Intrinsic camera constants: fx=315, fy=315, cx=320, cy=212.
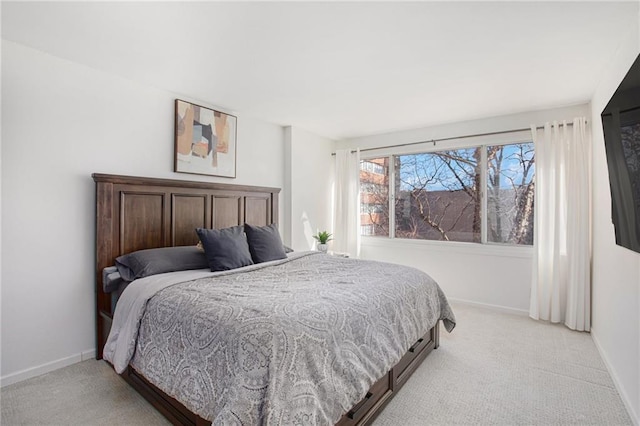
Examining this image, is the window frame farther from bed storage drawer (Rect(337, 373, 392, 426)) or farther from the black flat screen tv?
bed storage drawer (Rect(337, 373, 392, 426))

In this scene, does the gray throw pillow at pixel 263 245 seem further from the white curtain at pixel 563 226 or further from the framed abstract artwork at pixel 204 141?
the white curtain at pixel 563 226

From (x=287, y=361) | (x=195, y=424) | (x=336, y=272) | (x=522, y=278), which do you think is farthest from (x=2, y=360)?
(x=522, y=278)

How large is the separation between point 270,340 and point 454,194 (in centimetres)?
373

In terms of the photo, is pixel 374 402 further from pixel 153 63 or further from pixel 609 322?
pixel 153 63

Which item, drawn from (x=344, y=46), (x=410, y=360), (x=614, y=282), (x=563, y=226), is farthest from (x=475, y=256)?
(x=344, y=46)

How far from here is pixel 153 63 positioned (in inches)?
101

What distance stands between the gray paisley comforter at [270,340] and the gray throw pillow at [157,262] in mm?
Answer: 345

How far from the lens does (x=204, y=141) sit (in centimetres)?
349

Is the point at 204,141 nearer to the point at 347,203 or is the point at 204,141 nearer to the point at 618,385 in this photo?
the point at 347,203

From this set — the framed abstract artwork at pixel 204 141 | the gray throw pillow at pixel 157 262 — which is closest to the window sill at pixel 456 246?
the framed abstract artwork at pixel 204 141

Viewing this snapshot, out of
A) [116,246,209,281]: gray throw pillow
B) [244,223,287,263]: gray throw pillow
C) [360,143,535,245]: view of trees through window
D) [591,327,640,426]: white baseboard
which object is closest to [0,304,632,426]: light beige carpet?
[591,327,640,426]: white baseboard

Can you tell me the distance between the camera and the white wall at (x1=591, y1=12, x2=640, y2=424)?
1942mm

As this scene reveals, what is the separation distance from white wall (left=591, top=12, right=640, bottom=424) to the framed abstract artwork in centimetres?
351

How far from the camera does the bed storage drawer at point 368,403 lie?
1667mm
